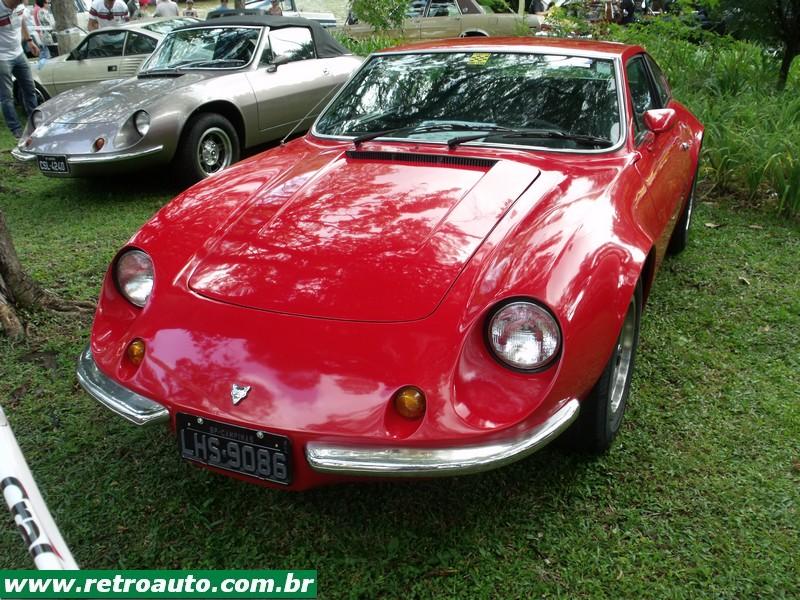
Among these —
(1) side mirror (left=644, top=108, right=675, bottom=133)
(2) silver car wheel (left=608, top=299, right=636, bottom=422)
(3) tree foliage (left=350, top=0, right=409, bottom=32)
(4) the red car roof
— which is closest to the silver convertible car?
(4) the red car roof

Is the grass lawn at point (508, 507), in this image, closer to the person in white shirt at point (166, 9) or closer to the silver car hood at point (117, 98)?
the silver car hood at point (117, 98)

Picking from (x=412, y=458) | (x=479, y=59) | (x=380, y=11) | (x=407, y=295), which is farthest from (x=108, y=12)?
(x=412, y=458)

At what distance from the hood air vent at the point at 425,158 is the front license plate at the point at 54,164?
3.30 meters

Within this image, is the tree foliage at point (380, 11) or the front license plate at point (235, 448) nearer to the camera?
the front license plate at point (235, 448)

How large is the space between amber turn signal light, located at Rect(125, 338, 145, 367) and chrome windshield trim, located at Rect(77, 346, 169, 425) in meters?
0.08

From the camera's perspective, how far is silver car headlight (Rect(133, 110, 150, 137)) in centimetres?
530

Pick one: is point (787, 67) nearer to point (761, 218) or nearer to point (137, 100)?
point (761, 218)

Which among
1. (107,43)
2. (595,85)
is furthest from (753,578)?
(107,43)

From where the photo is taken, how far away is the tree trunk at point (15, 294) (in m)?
3.33

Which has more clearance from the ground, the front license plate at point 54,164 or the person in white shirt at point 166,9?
the person in white shirt at point 166,9

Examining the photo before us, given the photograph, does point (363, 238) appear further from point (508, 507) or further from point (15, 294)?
point (15, 294)

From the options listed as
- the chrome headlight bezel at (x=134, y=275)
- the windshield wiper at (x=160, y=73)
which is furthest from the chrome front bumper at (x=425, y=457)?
the windshield wiper at (x=160, y=73)

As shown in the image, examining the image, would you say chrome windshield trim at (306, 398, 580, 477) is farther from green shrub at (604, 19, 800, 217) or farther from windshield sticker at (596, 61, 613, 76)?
green shrub at (604, 19, 800, 217)

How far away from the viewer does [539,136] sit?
2859 mm
